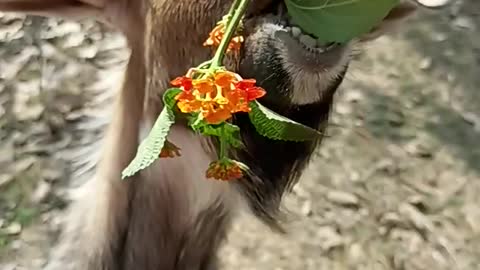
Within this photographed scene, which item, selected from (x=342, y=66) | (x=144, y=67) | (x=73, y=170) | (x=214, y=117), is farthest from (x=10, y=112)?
(x=214, y=117)

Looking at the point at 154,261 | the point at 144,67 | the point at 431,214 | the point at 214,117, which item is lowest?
the point at 431,214

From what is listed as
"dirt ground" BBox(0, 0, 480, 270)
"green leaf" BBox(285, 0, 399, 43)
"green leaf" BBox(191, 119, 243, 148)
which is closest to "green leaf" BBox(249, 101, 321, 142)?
"green leaf" BBox(191, 119, 243, 148)

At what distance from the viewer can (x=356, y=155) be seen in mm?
2506

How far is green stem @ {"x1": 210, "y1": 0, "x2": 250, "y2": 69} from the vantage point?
3.75 ft

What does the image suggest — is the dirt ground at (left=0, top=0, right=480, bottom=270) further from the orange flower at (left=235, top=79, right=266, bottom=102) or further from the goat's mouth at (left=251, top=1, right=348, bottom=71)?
the orange flower at (left=235, top=79, right=266, bottom=102)

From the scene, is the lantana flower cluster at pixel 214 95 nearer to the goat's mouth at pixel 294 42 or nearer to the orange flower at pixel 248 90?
the orange flower at pixel 248 90

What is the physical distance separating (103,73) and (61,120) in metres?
0.70

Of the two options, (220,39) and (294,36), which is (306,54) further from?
(220,39)

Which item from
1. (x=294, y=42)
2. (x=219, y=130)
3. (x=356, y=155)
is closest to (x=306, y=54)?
(x=294, y=42)

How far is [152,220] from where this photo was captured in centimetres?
173

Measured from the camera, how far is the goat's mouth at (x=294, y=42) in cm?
138

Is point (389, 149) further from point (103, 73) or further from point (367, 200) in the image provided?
point (103, 73)

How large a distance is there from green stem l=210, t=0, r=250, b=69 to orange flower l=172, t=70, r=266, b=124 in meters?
0.02

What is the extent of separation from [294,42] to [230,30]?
0.68 ft
